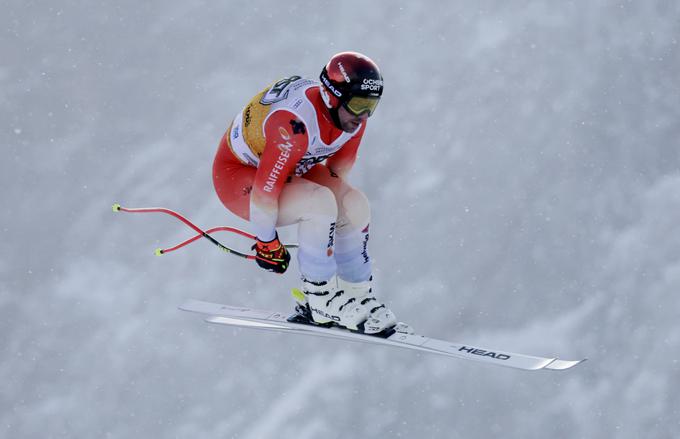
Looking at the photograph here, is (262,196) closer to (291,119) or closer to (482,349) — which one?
(291,119)

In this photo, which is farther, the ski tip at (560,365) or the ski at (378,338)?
the ski at (378,338)

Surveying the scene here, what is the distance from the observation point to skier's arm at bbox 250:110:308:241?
273 inches

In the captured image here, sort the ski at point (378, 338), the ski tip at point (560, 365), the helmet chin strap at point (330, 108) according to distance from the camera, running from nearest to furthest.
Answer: the ski tip at point (560, 365)
the ski at point (378, 338)
the helmet chin strap at point (330, 108)

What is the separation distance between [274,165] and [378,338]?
4.93 ft

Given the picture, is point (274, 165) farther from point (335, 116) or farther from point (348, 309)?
point (348, 309)

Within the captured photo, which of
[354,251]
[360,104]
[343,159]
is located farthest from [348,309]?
[360,104]

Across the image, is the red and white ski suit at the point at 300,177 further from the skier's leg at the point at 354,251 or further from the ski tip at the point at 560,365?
the ski tip at the point at 560,365

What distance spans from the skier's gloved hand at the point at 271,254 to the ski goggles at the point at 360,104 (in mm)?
1096

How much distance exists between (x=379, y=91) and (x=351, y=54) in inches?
12.5

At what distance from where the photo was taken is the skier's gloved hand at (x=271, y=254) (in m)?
7.27

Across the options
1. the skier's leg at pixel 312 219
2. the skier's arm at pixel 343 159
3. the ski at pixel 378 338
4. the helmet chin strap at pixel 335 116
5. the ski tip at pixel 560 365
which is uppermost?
the skier's arm at pixel 343 159

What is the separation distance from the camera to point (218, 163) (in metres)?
7.74

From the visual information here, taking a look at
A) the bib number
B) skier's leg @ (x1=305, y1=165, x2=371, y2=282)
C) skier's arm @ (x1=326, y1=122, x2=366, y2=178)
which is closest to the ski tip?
skier's leg @ (x1=305, y1=165, x2=371, y2=282)

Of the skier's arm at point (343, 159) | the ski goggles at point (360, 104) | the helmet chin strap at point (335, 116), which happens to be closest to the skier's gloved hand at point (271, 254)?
the skier's arm at point (343, 159)
